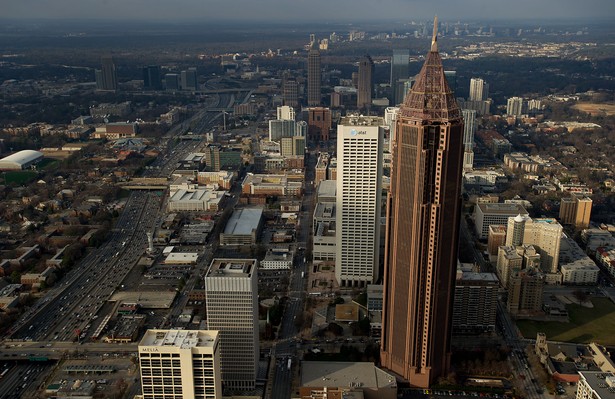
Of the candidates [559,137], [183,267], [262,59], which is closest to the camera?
[183,267]

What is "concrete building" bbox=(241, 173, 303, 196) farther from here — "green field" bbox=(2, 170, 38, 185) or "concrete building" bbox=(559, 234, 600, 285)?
"concrete building" bbox=(559, 234, 600, 285)

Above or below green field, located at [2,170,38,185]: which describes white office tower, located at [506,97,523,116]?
above

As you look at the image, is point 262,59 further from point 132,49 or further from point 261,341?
point 261,341

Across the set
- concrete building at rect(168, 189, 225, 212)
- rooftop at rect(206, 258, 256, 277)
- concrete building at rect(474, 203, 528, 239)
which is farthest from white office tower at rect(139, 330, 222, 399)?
concrete building at rect(168, 189, 225, 212)

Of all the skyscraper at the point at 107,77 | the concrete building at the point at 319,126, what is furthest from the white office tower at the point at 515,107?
the skyscraper at the point at 107,77

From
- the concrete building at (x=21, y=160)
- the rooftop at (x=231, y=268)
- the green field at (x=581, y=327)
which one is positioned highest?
the rooftop at (x=231, y=268)

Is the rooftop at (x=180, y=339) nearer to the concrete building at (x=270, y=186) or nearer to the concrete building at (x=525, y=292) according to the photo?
the concrete building at (x=525, y=292)

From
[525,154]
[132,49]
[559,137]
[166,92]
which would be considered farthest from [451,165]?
[132,49]
